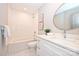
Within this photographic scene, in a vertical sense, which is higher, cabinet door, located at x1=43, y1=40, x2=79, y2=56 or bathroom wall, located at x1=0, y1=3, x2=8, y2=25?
bathroom wall, located at x1=0, y1=3, x2=8, y2=25

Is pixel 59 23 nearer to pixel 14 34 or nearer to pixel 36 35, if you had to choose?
pixel 36 35

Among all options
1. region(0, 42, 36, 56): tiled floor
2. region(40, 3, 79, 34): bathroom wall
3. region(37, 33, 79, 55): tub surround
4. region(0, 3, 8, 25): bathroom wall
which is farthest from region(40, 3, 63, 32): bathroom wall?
region(0, 3, 8, 25): bathroom wall

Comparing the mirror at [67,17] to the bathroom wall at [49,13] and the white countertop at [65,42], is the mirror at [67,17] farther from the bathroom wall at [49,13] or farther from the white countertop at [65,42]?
the white countertop at [65,42]

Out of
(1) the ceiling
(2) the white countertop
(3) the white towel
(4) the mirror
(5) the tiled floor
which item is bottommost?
(5) the tiled floor

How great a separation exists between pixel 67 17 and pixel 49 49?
556 mm

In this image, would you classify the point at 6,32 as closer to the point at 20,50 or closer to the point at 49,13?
the point at 20,50

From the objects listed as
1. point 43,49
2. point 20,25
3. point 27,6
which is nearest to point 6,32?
point 20,25

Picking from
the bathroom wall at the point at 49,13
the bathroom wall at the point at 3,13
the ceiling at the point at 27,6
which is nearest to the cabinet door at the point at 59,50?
the bathroom wall at the point at 49,13

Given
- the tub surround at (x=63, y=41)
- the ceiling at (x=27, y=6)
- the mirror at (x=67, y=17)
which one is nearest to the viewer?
the tub surround at (x=63, y=41)

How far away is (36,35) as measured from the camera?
1639 mm

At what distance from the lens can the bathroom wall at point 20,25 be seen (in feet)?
5.31

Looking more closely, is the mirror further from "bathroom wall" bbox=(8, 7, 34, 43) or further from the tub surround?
"bathroom wall" bbox=(8, 7, 34, 43)

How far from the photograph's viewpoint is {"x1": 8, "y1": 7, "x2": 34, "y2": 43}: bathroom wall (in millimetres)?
1617

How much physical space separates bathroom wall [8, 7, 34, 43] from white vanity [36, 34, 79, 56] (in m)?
0.18
